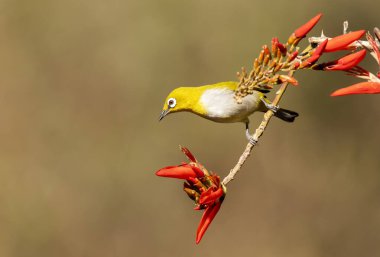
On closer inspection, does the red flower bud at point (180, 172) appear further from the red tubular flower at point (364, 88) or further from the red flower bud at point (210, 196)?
the red tubular flower at point (364, 88)

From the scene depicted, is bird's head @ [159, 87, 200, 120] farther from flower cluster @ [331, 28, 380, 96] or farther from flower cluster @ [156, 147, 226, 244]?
flower cluster @ [331, 28, 380, 96]

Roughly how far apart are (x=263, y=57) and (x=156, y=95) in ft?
13.2

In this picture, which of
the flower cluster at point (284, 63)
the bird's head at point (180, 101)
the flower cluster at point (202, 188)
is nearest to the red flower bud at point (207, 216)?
the flower cluster at point (202, 188)

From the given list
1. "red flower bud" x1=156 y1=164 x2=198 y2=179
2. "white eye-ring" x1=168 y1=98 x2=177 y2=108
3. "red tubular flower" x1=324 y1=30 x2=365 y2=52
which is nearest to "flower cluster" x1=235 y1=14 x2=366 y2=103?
"red tubular flower" x1=324 y1=30 x2=365 y2=52

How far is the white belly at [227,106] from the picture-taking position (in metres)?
1.19

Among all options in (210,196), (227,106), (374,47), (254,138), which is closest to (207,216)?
(210,196)

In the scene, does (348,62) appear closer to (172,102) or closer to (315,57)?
(315,57)

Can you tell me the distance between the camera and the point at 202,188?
3.39 ft

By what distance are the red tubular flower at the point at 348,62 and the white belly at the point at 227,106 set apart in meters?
0.23

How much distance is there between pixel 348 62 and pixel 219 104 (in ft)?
1.14

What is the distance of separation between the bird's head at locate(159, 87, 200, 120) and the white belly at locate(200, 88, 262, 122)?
32 millimetres

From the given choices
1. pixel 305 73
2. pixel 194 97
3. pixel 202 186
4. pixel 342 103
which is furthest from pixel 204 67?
pixel 202 186

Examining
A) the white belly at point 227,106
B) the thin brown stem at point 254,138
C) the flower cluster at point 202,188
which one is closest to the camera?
the thin brown stem at point 254,138

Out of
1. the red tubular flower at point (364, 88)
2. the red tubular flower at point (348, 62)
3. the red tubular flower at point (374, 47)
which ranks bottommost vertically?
the red tubular flower at point (364, 88)
